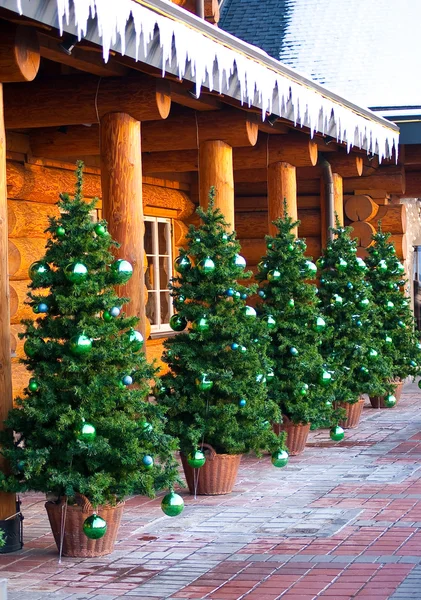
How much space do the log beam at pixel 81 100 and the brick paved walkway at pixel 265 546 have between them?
9.34 feet

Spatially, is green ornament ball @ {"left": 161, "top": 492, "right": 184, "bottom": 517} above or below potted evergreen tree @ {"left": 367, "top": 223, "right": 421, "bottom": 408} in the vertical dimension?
below

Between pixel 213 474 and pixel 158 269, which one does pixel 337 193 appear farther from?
pixel 213 474

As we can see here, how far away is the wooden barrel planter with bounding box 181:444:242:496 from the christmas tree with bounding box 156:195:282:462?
0.08 metres

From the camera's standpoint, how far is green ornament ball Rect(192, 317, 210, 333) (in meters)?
7.78

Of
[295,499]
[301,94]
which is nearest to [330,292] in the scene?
[301,94]

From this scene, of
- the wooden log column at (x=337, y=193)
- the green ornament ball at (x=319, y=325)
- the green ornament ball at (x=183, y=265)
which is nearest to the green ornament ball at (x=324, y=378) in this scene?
the green ornament ball at (x=319, y=325)

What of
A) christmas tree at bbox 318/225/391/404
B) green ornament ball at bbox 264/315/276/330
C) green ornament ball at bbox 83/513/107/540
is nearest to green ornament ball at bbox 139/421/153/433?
green ornament ball at bbox 83/513/107/540

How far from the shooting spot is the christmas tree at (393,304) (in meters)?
12.8

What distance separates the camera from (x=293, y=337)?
30.8 ft

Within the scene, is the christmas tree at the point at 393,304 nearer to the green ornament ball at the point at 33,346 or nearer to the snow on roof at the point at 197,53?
the snow on roof at the point at 197,53

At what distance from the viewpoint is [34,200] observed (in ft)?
36.9

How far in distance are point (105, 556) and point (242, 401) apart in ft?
6.21

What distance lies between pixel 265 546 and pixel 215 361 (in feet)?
6.28

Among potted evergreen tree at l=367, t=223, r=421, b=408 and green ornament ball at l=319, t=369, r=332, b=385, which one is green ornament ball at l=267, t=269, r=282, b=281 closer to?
green ornament ball at l=319, t=369, r=332, b=385
